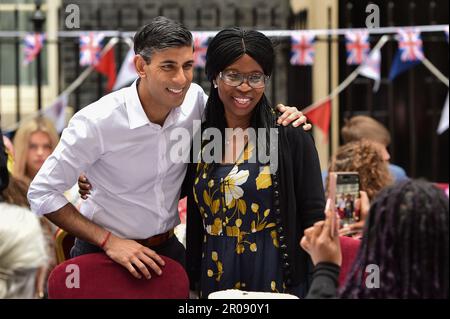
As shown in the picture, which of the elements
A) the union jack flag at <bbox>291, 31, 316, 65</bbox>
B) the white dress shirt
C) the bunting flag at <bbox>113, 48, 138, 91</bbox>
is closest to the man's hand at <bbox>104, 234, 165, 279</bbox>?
the white dress shirt

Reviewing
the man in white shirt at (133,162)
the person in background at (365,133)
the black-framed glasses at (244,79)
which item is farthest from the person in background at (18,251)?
the person in background at (365,133)

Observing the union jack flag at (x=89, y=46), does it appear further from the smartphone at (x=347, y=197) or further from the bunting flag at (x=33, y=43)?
the smartphone at (x=347, y=197)

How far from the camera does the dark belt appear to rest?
395cm

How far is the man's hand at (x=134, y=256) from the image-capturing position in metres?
3.74

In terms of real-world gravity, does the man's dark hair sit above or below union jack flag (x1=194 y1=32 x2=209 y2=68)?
below

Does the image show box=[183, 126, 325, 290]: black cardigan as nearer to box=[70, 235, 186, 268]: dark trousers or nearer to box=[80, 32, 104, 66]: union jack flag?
box=[70, 235, 186, 268]: dark trousers

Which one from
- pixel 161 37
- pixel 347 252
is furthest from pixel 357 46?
pixel 161 37

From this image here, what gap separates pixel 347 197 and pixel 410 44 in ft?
13.9

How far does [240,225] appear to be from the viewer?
3.82 meters

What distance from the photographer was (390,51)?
9102mm

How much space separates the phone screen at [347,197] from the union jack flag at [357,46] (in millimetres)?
4069
